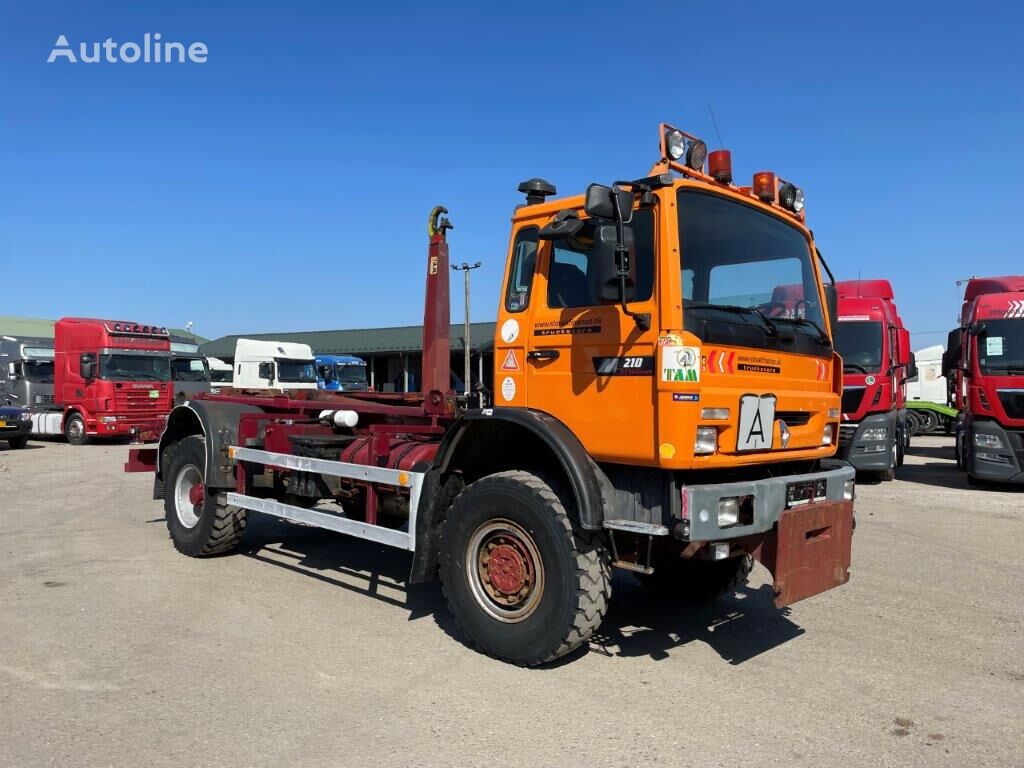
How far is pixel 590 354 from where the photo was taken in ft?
A: 14.7

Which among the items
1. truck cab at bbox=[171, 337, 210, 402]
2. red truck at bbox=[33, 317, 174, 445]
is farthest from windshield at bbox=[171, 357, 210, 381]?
red truck at bbox=[33, 317, 174, 445]

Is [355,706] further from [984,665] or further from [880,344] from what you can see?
[880,344]

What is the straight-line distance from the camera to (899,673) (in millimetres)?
4477

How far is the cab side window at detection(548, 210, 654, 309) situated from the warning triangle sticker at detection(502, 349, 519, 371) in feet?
1.37

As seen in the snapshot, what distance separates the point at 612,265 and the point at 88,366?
19.3 metres

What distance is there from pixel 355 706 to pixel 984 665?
368 cm

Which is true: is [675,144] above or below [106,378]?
above

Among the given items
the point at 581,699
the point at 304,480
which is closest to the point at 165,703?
the point at 581,699

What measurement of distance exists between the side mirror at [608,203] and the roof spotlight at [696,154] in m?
0.80

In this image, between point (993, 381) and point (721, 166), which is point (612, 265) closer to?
point (721, 166)

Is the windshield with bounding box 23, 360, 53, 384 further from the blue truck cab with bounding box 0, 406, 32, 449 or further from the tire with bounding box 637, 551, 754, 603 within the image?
the tire with bounding box 637, 551, 754, 603

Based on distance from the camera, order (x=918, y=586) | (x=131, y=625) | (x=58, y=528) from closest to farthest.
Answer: (x=131, y=625) → (x=918, y=586) → (x=58, y=528)

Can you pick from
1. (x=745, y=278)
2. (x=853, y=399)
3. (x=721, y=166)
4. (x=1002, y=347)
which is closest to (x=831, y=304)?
(x=745, y=278)

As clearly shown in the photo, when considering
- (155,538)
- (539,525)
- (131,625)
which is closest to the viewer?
(539,525)
